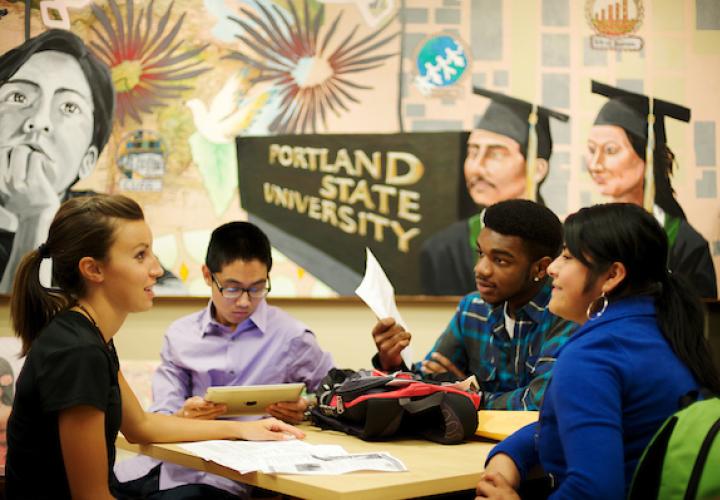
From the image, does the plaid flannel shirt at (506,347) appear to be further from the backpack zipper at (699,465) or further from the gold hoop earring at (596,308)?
the backpack zipper at (699,465)

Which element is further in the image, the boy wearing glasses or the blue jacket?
the boy wearing glasses

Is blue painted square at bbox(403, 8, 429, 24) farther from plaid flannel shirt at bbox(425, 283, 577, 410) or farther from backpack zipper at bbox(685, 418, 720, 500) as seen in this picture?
backpack zipper at bbox(685, 418, 720, 500)

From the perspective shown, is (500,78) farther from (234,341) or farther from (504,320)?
(234,341)

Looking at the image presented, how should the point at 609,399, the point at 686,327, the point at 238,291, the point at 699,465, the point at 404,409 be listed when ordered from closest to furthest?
the point at 699,465
the point at 609,399
the point at 686,327
the point at 404,409
the point at 238,291

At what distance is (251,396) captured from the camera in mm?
2324

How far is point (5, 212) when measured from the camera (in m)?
3.81

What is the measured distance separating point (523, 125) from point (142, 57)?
67.2 inches

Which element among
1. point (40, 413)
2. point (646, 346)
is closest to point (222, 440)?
point (40, 413)

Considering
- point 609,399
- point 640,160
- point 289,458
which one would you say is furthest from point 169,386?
point 640,160

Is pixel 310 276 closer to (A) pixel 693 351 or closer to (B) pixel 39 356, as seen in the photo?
(B) pixel 39 356

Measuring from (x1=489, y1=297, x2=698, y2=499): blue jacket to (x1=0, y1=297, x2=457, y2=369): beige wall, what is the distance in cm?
202

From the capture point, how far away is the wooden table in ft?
5.68

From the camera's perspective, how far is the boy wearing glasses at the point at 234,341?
2.72 meters

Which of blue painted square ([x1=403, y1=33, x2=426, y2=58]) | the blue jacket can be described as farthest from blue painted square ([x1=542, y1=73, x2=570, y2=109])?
the blue jacket
